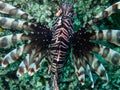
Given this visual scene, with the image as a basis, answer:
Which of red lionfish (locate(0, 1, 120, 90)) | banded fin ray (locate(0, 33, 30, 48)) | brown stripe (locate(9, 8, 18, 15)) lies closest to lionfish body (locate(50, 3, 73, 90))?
red lionfish (locate(0, 1, 120, 90))

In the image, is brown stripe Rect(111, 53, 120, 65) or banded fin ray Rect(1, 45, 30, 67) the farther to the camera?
banded fin ray Rect(1, 45, 30, 67)

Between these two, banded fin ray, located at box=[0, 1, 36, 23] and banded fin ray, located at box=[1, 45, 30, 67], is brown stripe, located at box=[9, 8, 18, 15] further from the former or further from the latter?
banded fin ray, located at box=[1, 45, 30, 67]

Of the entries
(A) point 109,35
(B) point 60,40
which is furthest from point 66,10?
(A) point 109,35

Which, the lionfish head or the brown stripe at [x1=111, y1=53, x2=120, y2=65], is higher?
the lionfish head

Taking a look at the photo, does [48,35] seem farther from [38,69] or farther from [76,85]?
[76,85]

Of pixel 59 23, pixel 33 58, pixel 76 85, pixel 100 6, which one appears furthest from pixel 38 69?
pixel 100 6

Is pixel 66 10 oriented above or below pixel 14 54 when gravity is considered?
above

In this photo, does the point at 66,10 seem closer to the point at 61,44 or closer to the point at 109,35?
the point at 61,44

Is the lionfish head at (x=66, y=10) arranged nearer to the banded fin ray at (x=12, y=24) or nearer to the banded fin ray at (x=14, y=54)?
the banded fin ray at (x=12, y=24)
